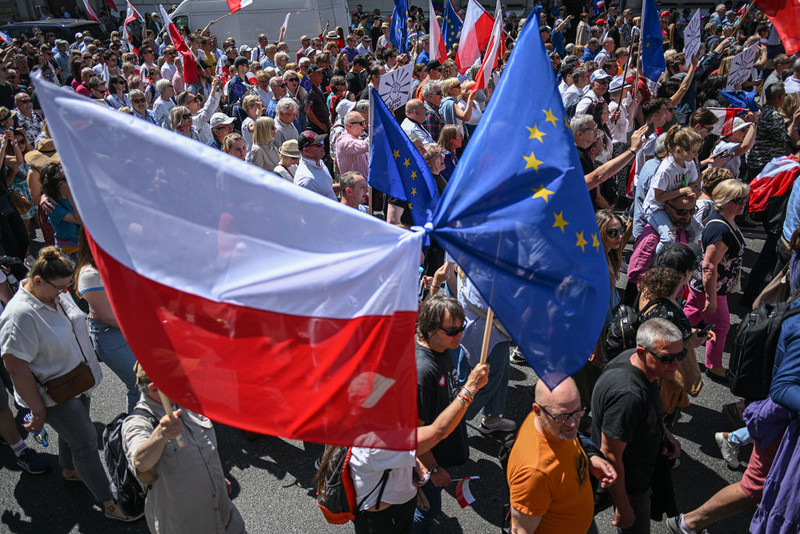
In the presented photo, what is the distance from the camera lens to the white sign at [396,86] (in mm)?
8445

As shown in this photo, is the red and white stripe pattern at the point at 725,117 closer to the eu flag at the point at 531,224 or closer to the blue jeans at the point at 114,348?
the eu flag at the point at 531,224

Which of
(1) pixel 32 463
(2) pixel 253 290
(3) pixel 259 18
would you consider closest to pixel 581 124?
(2) pixel 253 290

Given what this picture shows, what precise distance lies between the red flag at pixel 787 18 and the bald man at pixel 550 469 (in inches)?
291

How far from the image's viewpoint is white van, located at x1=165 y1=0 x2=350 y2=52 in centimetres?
1730

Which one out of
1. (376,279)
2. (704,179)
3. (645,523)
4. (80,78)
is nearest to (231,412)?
(376,279)

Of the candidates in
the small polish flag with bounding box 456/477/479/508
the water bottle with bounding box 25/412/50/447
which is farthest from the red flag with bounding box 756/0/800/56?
the water bottle with bounding box 25/412/50/447

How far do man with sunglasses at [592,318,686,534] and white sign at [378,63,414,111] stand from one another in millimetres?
5924

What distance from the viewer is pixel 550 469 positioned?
9.20 feet

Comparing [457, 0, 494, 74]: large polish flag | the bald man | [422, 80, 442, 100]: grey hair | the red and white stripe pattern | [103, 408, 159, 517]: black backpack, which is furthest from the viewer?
[457, 0, 494, 74]: large polish flag

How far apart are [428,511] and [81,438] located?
216 centimetres

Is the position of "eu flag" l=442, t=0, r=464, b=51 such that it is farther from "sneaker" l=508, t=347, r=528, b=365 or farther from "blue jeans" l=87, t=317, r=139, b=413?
"blue jeans" l=87, t=317, r=139, b=413

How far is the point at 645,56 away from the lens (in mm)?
8234

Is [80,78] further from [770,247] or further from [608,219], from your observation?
[770,247]

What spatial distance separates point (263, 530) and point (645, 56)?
730 cm
